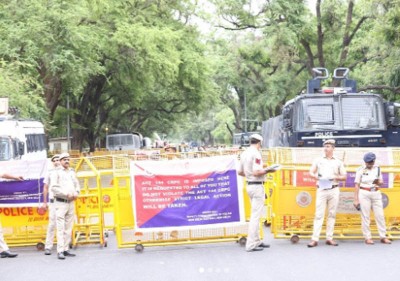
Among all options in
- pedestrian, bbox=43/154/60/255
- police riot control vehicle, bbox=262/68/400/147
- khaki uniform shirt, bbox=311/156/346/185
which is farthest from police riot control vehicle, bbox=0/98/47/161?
khaki uniform shirt, bbox=311/156/346/185

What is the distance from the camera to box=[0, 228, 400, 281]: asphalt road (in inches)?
369

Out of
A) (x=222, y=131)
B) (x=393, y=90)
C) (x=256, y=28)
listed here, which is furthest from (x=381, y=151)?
(x=222, y=131)

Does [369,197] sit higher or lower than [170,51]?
lower

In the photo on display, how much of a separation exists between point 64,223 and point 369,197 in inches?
206

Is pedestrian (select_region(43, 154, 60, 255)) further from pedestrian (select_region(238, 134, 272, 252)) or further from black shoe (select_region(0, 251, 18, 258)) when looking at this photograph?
pedestrian (select_region(238, 134, 272, 252))

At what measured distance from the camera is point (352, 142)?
698 inches

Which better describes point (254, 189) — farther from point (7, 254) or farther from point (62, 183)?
point (7, 254)

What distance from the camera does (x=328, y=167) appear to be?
38.3 ft

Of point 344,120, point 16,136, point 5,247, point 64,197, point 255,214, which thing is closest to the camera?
point 255,214

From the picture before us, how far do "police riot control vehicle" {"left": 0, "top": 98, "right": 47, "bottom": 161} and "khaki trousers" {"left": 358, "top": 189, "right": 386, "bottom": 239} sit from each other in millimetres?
12486

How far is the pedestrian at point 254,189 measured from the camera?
11297 millimetres

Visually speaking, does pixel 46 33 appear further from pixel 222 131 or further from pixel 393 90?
pixel 222 131

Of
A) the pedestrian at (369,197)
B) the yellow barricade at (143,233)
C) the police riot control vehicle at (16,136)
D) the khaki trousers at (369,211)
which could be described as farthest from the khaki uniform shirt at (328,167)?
the police riot control vehicle at (16,136)

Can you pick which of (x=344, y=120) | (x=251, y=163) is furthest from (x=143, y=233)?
(x=344, y=120)
